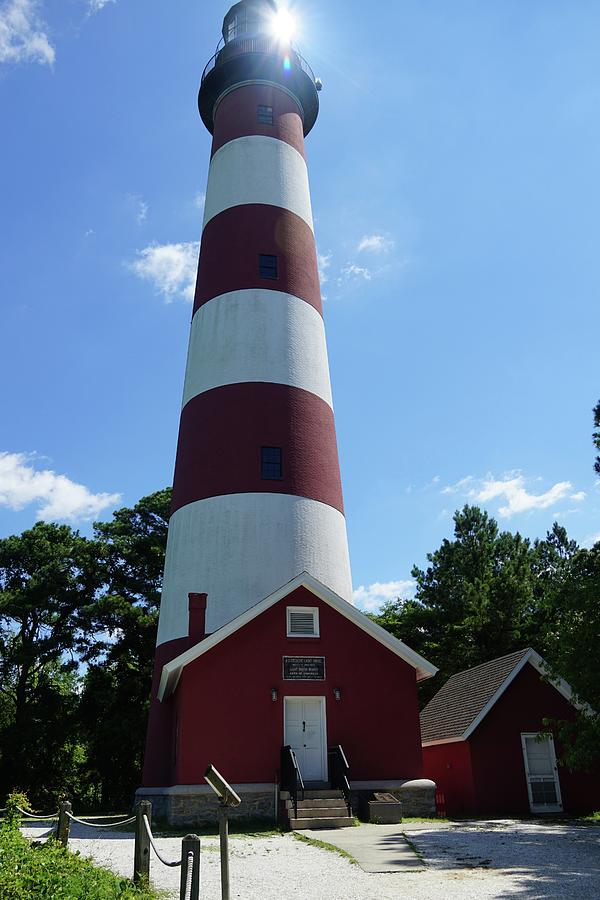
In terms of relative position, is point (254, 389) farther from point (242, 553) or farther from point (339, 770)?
point (339, 770)

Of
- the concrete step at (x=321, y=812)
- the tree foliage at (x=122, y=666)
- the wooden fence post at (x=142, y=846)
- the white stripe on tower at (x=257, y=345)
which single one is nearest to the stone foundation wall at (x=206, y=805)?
the concrete step at (x=321, y=812)

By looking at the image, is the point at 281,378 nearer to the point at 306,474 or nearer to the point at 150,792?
the point at 306,474

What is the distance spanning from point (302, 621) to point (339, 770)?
122 inches

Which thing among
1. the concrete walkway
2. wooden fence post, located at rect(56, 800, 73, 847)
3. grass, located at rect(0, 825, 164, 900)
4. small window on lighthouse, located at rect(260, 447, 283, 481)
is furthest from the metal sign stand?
small window on lighthouse, located at rect(260, 447, 283, 481)

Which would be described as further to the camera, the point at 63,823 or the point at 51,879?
the point at 63,823

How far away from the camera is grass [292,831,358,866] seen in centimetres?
961

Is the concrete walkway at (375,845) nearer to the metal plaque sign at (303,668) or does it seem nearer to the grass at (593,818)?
the metal plaque sign at (303,668)

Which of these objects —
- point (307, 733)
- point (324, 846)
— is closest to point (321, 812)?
point (307, 733)

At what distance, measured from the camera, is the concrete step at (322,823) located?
13.1 meters

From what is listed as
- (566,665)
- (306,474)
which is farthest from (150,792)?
(566,665)

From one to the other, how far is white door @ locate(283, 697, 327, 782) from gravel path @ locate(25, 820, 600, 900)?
291 centimetres

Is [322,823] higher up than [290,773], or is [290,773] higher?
[290,773]

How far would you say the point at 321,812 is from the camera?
527 inches

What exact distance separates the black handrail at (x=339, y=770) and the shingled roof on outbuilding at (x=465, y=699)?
3.83 m
